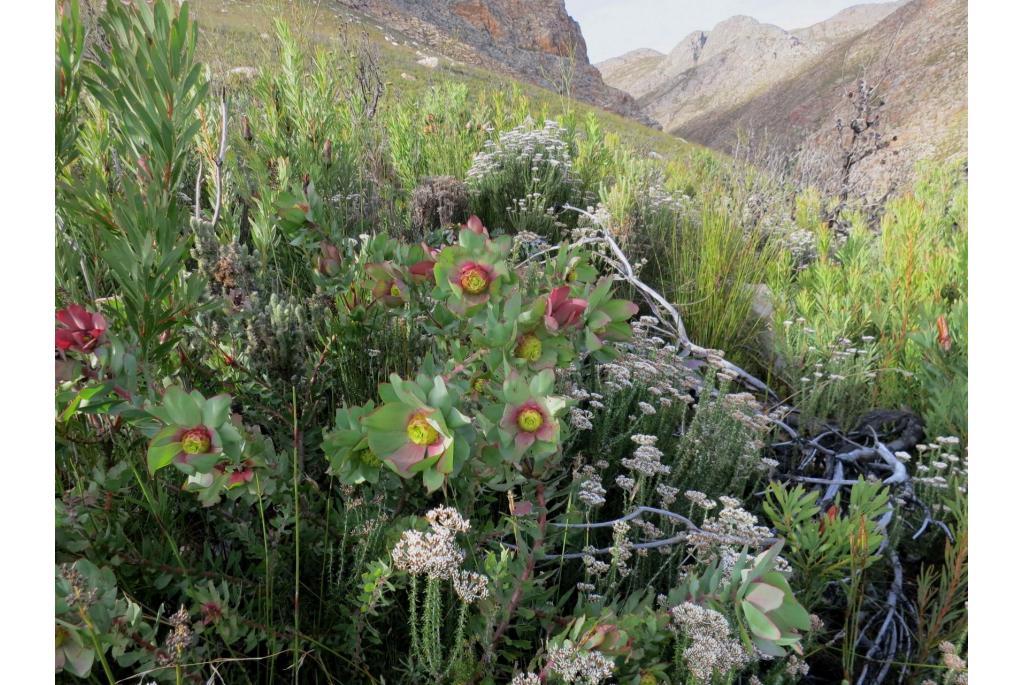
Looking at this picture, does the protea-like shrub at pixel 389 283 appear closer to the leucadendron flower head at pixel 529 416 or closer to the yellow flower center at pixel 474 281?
the yellow flower center at pixel 474 281

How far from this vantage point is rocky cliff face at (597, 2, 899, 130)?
76.8 m

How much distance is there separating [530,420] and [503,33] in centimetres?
6384

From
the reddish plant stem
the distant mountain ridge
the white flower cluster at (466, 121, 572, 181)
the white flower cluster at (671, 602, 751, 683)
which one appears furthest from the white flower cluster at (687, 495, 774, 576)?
the distant mountain ridge

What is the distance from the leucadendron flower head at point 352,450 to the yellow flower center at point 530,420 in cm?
22

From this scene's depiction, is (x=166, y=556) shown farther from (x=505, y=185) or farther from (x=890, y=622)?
(x=505, y=185)

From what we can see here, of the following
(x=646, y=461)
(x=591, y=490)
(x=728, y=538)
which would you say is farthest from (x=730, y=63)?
(x=728, y=538)

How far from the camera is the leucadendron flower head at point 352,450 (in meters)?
0.86

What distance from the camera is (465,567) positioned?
112cm

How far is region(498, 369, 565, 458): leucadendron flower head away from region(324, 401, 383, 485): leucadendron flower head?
0.20 metres

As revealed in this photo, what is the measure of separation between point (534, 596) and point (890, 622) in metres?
0.91

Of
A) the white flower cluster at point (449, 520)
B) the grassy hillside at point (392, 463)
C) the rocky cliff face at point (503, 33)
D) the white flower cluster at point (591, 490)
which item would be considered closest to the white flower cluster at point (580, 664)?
the grassy hillside at point (392, 463)

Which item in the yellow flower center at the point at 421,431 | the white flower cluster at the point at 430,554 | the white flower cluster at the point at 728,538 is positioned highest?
the yellow flower center at the point at 421,431

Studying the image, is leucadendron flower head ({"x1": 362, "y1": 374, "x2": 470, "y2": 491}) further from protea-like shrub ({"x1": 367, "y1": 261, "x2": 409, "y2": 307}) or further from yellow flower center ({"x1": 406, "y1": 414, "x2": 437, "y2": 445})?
protea-like shrub ({"x1": 367, "y1": 261, "x2": 409, "y2": 307})

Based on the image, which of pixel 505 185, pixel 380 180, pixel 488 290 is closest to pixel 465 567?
pixel 488 290
